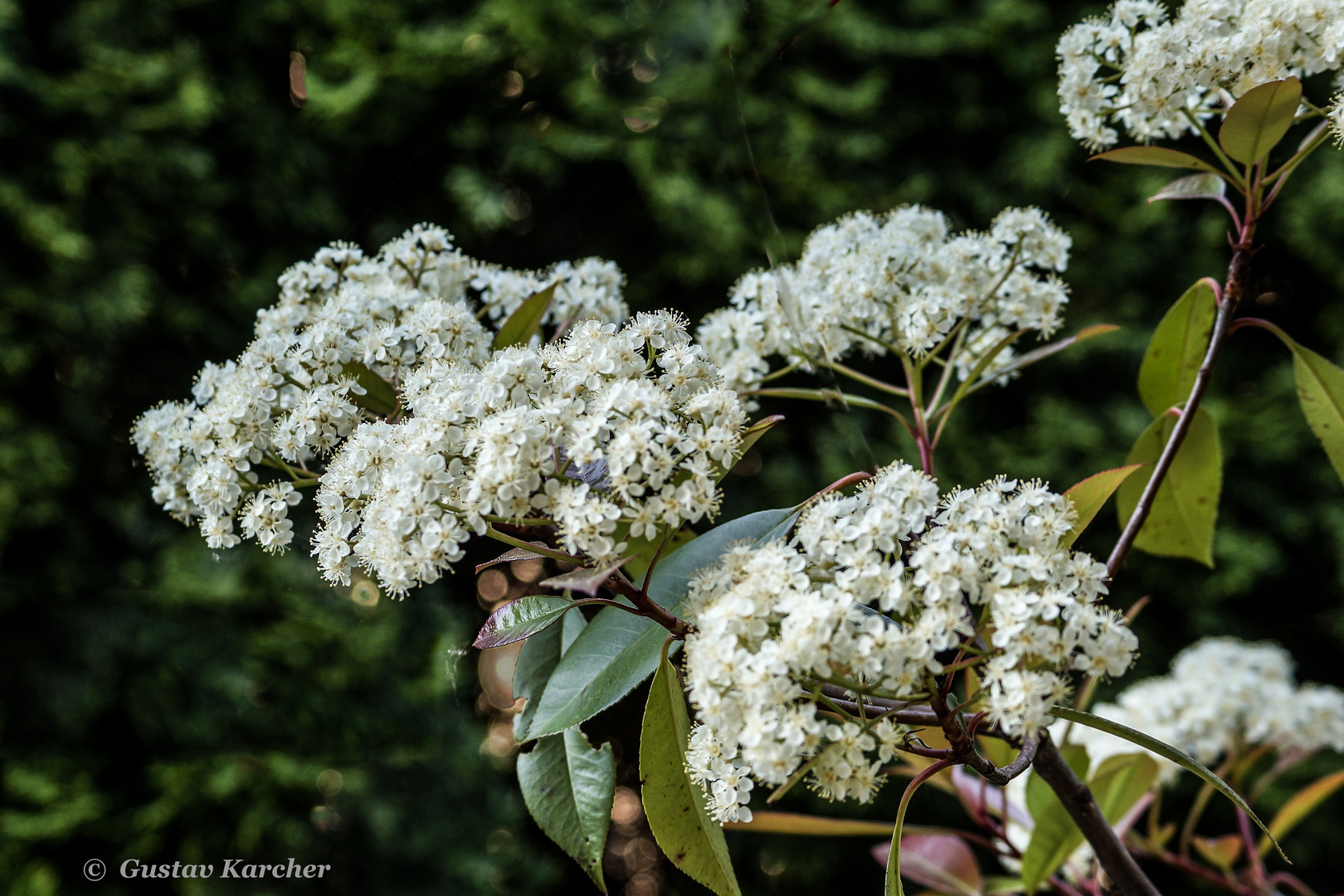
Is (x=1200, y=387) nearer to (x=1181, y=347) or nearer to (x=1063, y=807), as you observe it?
(x=1181, y=347)

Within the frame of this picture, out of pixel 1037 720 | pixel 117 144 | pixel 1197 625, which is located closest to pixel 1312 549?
pixel 1197 625

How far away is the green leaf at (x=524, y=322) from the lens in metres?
0.61

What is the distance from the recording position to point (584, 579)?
15.4 inches

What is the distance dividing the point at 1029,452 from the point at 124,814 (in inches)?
79.2

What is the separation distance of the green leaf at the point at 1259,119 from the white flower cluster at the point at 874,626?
0.29m

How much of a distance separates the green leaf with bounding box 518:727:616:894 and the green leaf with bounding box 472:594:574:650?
111 mm

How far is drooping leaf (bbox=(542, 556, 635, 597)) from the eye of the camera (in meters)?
0.38

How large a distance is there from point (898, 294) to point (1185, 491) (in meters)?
0.30

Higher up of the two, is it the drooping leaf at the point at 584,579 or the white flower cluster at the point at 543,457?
the white flower cluster at the point at 543,457

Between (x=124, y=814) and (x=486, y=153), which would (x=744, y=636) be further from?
(x=124, y=814)

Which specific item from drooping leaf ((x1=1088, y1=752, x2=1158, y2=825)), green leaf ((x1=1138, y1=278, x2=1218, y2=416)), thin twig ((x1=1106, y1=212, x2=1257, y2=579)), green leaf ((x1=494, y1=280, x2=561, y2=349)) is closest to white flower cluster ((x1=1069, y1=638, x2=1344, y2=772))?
drooping leaf ((x1=1088, y1=752, x2=1158, y2=825))

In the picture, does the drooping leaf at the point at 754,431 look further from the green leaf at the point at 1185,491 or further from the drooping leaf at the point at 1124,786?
the drooping leaf at the point at 1124,786

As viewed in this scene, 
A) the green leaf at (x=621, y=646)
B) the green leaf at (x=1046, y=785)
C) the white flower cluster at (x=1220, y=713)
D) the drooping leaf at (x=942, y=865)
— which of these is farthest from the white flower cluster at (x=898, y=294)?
the white flower cluster at (x=1220, y=713)

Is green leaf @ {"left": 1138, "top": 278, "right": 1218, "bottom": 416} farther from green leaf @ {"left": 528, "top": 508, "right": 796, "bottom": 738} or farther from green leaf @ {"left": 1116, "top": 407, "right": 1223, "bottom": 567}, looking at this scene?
green leaf @ {"left": 528, "top": 508, "right": 796, "bottom": 738}
